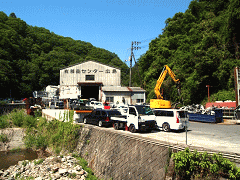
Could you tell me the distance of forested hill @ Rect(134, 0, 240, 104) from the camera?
28938 millimetres

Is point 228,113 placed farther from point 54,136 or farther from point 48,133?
point 48,133

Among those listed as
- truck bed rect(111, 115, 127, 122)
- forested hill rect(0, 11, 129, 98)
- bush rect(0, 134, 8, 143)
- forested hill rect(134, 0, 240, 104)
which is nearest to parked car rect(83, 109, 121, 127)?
truck bed rect(111, 115, 127, 122)

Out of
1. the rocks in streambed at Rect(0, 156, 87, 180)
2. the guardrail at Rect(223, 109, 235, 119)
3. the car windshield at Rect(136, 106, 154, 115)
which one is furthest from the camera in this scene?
the guardrail at Rect(223, 109, 235, 119)

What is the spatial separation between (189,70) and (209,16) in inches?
423

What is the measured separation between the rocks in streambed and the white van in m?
6.73

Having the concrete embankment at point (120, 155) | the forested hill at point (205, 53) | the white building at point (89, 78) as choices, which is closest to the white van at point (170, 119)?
the concrete embankment at point (120, 155)

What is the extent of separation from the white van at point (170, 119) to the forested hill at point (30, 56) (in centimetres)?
4475

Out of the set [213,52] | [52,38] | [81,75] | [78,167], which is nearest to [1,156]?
[78,167]

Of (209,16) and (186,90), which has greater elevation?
(209,16)

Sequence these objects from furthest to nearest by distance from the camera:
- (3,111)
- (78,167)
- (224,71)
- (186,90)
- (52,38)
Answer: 1. (52,38)
2. (186,90)
3. (3,111)
4. (224,71)
5. (78,167)

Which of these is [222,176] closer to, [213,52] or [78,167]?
[78,167]

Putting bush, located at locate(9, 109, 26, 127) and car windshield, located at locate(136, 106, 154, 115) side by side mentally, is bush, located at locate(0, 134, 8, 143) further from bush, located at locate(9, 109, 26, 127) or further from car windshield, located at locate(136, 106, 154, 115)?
car windshield, located at locate(136, 106, 154, 115)

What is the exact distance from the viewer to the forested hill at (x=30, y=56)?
53144mm

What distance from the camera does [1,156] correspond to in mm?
20297
